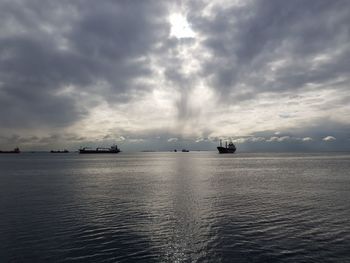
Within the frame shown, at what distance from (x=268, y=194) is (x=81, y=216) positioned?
103 ft

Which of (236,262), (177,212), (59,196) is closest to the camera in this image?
(236,262)

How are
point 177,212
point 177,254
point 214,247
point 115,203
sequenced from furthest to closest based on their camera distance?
point 115,203 < point 177,212 < point 214,247 < point 177,254

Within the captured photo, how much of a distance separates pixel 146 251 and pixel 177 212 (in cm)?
1379

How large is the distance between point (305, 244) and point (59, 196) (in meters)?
39.9

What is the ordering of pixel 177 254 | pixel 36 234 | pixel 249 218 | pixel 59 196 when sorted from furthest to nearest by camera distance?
pixel 59 196 < pixel 249 218 < pixel 36 234 < pixel 177 254

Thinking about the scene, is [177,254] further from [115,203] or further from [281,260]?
[115,203]

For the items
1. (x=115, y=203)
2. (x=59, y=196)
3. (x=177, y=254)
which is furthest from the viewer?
(x=59, y=196)

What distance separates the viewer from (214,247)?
2230cm

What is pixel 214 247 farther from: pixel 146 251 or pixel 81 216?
pixel 81 216

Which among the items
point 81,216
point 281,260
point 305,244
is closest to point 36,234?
point 81,216

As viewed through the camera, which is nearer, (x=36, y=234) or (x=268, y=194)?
(x=36, y=234)

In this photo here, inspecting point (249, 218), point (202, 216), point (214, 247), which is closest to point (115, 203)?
point (202, 216)

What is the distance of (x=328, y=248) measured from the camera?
21938 mm

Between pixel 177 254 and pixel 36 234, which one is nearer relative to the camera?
pixel 177 254
